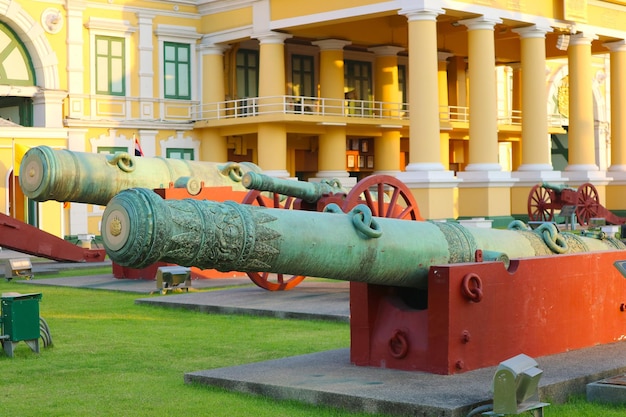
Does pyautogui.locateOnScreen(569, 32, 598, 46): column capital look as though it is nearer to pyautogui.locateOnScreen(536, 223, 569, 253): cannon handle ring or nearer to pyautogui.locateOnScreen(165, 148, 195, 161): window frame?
pyautogui.locateOnScreen(165, 148, 195, 161): window frame

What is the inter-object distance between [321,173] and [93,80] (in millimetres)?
7678

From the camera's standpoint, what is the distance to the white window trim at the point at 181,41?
113 feet

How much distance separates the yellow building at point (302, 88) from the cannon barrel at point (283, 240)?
826 inches

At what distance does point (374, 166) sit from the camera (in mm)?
38188

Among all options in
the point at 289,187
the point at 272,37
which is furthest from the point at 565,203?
the point at 289,187

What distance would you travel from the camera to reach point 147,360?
10.1 meters

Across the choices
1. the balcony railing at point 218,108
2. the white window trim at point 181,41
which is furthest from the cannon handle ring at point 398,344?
the white window trim at point 181,41

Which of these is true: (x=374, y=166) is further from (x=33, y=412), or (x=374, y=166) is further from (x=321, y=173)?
(x=33, y=412)

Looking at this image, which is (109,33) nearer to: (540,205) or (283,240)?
(540,205)

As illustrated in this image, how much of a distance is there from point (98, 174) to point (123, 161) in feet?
2.11

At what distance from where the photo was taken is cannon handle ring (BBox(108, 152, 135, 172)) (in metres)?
18.1

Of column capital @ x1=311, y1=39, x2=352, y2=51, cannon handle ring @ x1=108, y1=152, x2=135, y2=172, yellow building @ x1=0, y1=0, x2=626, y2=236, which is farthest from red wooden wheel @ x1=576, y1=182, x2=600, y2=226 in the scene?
cannon handle ring @ x1=108, y1=152, x2=135, y2=172

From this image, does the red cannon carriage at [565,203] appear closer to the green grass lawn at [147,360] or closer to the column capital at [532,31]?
the column capital at [532,31]

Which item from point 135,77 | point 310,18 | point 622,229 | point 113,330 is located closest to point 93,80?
point 135,77
